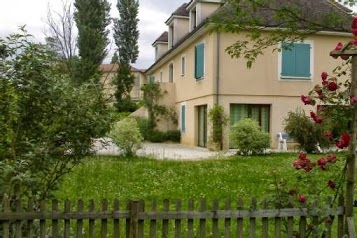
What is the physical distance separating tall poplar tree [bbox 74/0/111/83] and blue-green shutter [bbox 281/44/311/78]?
1694cm

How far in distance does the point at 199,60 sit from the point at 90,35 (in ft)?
52.1

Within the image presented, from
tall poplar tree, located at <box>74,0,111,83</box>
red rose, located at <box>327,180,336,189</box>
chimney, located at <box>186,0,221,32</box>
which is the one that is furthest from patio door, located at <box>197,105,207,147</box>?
red rose, located at <box>327,180,336,189</box>

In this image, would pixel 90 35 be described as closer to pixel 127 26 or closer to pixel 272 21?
pixel 127 26

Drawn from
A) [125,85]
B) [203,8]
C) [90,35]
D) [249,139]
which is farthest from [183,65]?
[125,85]

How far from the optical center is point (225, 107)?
61.5 feet

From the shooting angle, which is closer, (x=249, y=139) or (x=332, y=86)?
(x=332, y=86)

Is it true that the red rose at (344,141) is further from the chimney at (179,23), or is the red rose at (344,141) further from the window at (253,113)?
the chimney at (179,23)

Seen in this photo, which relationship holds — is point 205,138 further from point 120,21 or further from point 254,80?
point 120,21

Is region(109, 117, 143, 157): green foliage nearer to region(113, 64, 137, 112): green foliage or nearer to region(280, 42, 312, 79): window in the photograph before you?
region(280, 42, 312, 79): window

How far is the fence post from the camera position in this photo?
3.99m

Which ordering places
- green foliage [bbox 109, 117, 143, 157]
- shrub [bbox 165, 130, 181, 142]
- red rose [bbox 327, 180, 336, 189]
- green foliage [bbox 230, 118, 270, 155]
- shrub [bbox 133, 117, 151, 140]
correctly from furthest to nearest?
shrub [bbox 133, 117, 151, 140], shrub [bbox 165, 130, 181, 142], green foliage [bbox 230, 118, 270, 155], green foliage [bbox 109, 117, 143, 157], red rose [bbox 327, 180, 336, 189]

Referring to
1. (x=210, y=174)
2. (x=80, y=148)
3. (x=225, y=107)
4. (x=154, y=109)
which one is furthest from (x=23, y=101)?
(x=154, y=109)

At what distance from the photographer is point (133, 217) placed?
4004mm

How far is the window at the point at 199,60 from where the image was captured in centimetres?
1988
